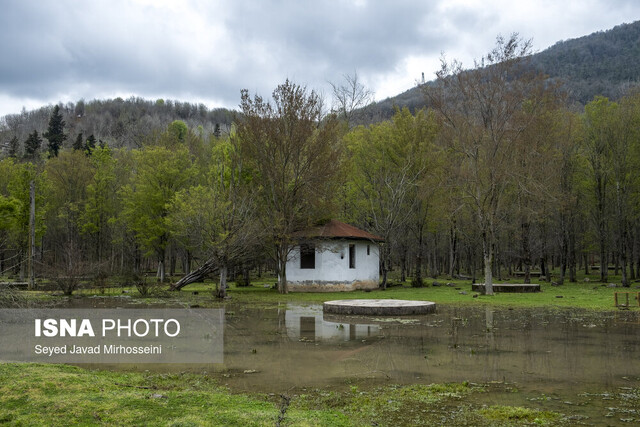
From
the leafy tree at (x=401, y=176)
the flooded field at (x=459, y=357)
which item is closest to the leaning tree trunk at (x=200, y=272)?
the flooded field at (x=459, y=357)

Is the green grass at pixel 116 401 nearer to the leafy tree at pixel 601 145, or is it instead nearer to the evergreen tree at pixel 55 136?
the leafy tree at pixel 601 145

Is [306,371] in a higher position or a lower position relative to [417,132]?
lower

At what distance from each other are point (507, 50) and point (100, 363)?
979 inches

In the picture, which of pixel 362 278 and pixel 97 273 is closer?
pixel 97 273

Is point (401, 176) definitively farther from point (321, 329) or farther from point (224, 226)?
point (321, 329)

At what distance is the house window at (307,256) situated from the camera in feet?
101

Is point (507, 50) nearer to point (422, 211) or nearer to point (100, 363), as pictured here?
point (422, 211)

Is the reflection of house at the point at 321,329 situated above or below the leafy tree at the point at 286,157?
below

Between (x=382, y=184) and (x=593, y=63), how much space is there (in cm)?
10444

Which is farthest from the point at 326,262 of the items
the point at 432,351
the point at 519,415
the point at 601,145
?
the point at 519,415

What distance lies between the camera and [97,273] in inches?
1115

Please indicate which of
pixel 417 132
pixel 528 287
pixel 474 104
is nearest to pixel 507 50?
pixel 474 104

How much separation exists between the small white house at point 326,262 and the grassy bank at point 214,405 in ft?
73.5

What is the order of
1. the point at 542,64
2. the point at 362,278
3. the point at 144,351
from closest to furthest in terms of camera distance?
the point at 144,351 → the point at 362,278 → the point at 542,64
